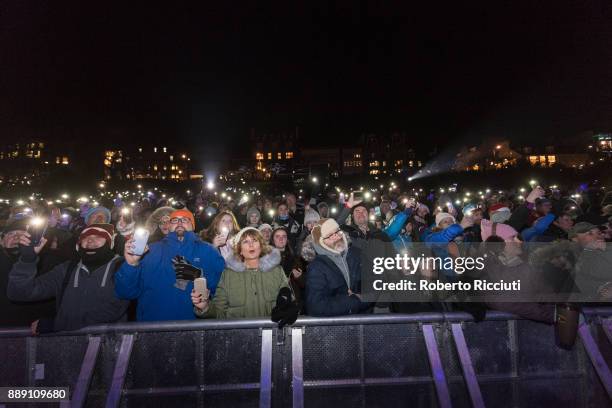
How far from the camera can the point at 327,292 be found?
12.4 feet

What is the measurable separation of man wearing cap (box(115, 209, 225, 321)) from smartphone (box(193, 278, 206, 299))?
0.10 meters

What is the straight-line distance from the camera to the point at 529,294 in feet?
12.0

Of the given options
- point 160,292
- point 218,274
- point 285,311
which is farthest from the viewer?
point 218,274

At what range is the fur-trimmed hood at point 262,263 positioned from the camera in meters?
4.07

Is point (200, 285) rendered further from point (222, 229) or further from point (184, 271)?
point (222, 229)

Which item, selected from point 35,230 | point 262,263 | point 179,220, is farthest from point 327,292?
point 35,230

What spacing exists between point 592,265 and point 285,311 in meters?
3.57

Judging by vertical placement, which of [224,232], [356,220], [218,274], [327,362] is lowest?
[327,362]

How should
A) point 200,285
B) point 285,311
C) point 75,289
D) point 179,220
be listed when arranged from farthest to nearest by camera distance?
point 179,220, point 75,289, point 200,285, point 285,311

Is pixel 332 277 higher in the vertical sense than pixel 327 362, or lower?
higher

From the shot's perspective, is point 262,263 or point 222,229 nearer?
point 262,263

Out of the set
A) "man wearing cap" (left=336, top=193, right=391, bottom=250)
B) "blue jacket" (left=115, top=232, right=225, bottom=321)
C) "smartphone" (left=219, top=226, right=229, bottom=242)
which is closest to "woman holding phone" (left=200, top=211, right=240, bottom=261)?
"smartphone" (left=219, top=226, right=229, bottom=242)

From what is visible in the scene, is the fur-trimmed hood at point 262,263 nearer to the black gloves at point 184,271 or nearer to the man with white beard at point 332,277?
the man with white beard at point 332,277

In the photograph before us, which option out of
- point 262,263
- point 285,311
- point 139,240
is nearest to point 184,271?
point 139,240
